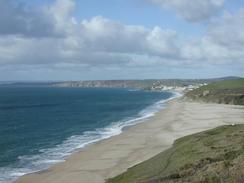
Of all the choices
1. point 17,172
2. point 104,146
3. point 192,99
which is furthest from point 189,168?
point 192,99

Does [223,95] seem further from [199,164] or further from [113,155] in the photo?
[199,164]

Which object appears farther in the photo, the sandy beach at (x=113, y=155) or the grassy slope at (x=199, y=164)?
the sandy beach at (x=113, y=155)

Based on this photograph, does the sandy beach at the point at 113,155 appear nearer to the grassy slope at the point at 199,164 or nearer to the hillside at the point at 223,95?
the grassy slope at the point at 199,164

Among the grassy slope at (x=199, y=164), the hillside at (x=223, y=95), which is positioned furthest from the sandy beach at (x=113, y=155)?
the hillside at (x=223, y=95)

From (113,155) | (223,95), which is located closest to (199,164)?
(113,155)

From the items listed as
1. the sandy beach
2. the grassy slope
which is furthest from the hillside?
the grassy slope

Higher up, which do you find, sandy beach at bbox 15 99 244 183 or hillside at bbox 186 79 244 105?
hillside at bbox 186 79 244 105

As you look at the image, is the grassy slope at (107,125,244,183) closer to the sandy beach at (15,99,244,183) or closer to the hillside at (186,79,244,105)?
the sandy beach at (15,99,244,183)

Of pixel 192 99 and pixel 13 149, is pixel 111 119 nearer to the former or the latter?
pixel 13 149

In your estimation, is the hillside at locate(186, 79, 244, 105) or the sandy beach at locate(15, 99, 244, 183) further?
the hillside at locate(186, 79, 244, 105)
